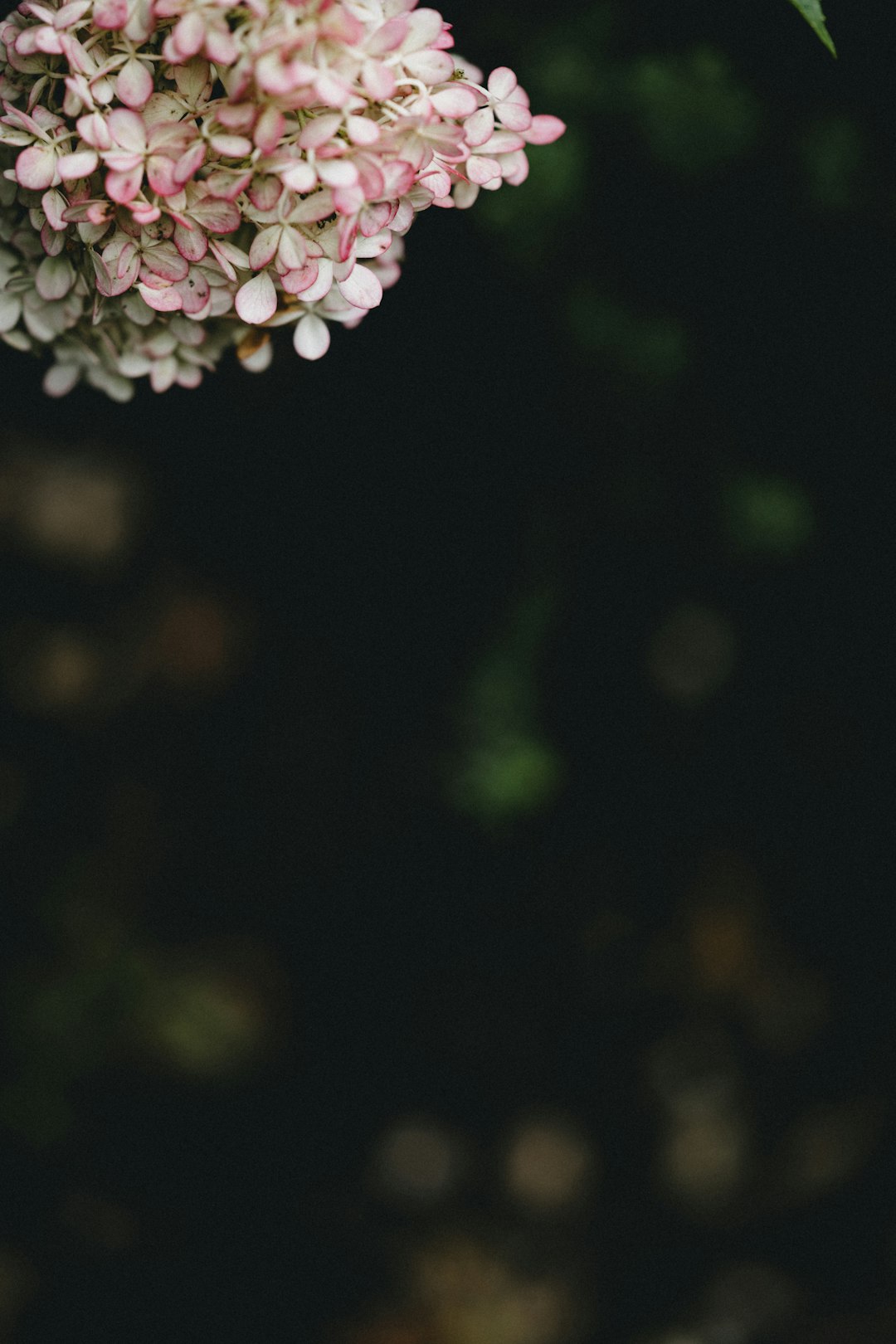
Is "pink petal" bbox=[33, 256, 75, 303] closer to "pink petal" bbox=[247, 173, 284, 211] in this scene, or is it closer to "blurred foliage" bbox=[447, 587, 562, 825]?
"pink petal" bbox=[247, 173, 284, 211]

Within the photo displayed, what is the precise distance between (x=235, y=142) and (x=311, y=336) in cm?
10

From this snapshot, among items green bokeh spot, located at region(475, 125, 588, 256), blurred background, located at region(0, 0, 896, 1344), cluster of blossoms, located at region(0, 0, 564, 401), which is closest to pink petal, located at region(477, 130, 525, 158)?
cluster of blossoms, located at region(0, 0, 564, 401)

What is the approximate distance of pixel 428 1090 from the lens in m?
1.23

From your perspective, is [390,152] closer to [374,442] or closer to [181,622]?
[374,442]

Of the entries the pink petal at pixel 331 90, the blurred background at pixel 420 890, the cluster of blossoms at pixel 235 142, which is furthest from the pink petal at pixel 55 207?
the blurred background at pixel 420 890

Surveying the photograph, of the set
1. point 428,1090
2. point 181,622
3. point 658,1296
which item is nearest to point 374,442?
point 181,622

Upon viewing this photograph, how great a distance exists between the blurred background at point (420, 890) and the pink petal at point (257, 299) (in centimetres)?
57

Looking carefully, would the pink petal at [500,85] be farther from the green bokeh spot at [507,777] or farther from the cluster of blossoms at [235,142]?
the green bokeh spot at [507,777]

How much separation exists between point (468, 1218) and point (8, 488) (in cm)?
95

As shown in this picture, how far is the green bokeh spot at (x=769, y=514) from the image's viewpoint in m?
0.90

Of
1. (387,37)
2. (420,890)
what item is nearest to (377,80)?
(387,37)

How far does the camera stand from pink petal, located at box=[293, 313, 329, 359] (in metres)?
0.43

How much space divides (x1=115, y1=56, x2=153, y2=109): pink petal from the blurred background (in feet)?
1.95

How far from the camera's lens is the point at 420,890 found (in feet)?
3.87
